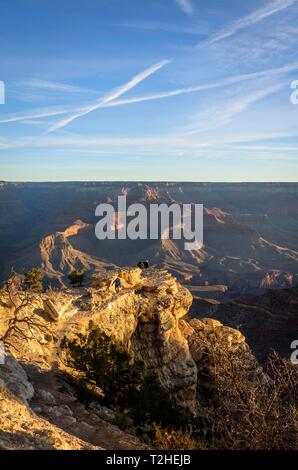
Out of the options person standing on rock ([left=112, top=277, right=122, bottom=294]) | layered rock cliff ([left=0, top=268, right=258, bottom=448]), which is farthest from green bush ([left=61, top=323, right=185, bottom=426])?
person standing on rock ([left=112, top=277, right=122, bottom=294])

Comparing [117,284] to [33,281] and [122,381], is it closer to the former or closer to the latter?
[33,281]

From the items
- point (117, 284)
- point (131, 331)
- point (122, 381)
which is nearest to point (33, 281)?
point (117, 284)

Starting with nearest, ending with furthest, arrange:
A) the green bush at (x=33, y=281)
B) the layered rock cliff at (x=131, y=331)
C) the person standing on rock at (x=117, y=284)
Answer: the layered rock cliff at (x=131, y=331)
the person standing on rock at (x=117, y=284)
the green bush at (x=33, y=281)

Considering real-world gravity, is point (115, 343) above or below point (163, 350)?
above

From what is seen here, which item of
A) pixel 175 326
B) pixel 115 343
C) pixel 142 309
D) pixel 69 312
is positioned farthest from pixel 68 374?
pixel 175 326

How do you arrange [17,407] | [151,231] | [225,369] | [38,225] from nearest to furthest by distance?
[17,407] → [225,369] → [151,231] → [38,225]

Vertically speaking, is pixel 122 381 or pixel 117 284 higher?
pixel 117 284

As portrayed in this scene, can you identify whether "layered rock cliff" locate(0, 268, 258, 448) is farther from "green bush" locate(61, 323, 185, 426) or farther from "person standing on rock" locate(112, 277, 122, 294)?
"green bush" locate(61, 323, 185, 426)

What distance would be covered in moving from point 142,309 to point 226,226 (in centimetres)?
11280

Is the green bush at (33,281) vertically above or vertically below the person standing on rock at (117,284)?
below

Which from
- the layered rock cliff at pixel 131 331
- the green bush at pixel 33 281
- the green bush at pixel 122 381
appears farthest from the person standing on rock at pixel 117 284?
the green bush at pixel 122 381

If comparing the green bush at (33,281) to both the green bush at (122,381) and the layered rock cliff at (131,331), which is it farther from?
the green bush at (122,381)

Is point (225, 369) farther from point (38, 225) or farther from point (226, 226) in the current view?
point (38, 225)

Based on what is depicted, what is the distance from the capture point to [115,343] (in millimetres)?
13414
